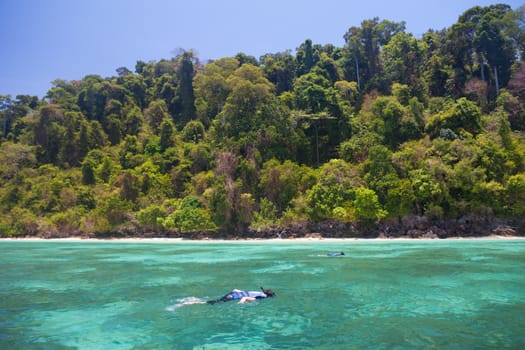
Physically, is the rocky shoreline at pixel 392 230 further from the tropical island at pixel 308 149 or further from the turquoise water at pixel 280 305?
the turquoise water at pixel 280 305

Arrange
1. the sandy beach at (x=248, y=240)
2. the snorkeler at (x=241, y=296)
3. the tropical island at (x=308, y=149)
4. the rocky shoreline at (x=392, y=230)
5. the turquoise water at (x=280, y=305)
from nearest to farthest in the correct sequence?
the turquoise water at (x=280, y=305), the snorkeler at (x=241, y=296), the sandy beach at (x=248, y=240), the rocky shoreline at (x=392, y=230), the tropical island at (x=308, y=149)

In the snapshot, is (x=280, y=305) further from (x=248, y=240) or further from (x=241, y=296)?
(x=248, y=240)

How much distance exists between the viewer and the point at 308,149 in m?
32.9

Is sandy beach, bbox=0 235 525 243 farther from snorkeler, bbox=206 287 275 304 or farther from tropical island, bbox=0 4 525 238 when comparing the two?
snorkeler, bbox=206 287 275 304

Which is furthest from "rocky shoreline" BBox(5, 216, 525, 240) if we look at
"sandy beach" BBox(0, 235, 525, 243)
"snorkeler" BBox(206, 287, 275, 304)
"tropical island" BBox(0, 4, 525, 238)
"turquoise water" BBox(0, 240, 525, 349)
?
"snorkeler" BBox(206, 287, 275, 304)

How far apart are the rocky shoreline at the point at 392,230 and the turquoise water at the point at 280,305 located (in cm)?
860

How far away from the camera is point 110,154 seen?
135ft

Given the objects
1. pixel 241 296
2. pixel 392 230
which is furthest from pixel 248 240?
pixel 241 296

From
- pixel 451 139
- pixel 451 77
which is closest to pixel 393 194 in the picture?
pixel 451 139

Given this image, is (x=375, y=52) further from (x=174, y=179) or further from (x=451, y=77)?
(x=174, y=179)

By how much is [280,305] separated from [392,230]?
60.9ft

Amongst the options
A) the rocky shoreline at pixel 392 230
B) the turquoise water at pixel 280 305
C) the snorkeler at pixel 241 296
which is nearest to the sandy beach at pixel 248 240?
the rocky shoreline at pixel 392 230

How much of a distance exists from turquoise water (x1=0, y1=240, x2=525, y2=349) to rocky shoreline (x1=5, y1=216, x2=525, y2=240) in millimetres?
8603

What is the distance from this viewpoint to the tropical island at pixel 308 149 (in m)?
24.8
